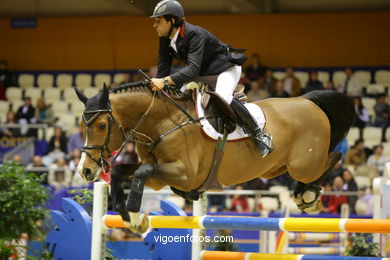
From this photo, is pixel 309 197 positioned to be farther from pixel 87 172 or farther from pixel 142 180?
pixel 87 172

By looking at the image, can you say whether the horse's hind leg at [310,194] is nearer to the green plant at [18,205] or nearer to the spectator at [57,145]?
the green plant at [18,205]

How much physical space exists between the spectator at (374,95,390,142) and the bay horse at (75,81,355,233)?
651 cm

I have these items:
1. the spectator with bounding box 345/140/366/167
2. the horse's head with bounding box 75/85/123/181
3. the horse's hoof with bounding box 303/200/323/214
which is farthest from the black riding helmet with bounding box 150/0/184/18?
the spectator with bounding box 345/140/366/167

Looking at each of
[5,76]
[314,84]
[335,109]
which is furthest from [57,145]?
[335,109]

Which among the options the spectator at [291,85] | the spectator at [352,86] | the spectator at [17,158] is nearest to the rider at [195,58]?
the spectator at [17,158]

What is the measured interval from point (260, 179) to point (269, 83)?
10.6ft

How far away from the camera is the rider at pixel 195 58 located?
4895mm

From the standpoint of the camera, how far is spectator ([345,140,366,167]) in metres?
10.9

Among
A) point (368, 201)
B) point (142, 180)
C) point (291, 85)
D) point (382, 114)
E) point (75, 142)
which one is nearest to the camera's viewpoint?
point (142, 180)

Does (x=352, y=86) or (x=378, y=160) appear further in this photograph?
(x=352, y=86)

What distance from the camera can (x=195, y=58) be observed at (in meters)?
4.93

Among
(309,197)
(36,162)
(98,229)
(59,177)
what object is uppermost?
(36,162)

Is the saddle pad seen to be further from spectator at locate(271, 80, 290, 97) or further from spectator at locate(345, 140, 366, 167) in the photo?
spectator at locate(271, 80, 290, 97)

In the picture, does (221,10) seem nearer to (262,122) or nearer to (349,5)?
(349,5)
